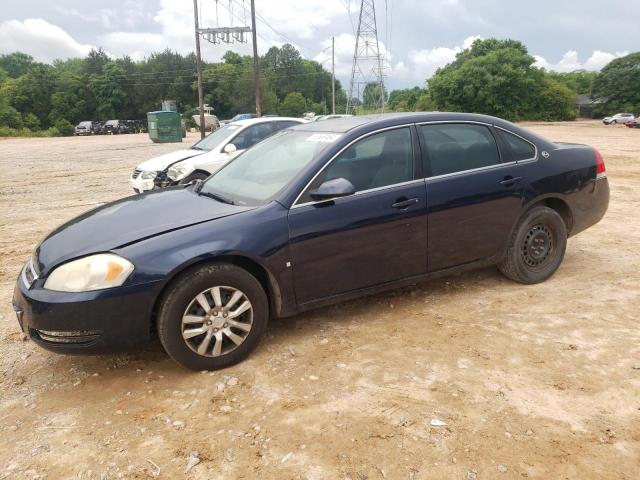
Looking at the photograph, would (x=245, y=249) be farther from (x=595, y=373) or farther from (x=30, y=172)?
(x=30, y=172)

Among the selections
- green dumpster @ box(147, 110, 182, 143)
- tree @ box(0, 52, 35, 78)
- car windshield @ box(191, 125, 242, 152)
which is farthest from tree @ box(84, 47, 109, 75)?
car windshield @ box(191, 125, 242, 152)

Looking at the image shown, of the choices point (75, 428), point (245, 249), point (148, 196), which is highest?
point (148, 196)

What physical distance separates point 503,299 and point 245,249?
7.70 feet

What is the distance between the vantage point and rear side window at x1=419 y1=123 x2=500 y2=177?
402 cm

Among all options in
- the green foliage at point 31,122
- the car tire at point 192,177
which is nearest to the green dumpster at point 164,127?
the car tire at point 192,177

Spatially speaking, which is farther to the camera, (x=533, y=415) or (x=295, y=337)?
(x=295, y=337)

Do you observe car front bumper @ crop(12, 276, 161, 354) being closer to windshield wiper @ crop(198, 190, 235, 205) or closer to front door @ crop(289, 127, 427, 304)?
windshield wiper @ crop(198, 190, 235, 205)

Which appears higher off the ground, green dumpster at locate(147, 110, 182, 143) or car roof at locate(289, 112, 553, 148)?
green dumpster at locate(147, 110, 182, 143)

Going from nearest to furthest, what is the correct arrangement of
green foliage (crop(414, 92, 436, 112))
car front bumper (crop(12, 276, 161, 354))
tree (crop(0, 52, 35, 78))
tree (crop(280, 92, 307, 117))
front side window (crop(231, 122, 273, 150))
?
1. car front bumper (crop(12, 276, 161, 354))
2. front side window (crop(231, 122, 273, 150))
3. green foliage (crop(414, 92, 436, 112))
4. tree (crop(280, 92, 307, 117))
5. tree (crop(0, 52, 35, 78))

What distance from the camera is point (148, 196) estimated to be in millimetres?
4102

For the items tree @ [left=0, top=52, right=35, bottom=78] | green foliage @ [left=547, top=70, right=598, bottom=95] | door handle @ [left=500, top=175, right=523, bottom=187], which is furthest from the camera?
tree @ [left=0, top=52, right=35, bottom=78]

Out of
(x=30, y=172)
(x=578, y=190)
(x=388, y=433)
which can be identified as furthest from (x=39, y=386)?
(x=30, y=172)

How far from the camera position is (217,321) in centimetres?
320

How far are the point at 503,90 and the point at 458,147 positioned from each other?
208 feet
